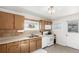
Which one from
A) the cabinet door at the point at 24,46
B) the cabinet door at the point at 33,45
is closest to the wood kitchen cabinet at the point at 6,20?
the cabinet door at the point at 24,46

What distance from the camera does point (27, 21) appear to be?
432 cm

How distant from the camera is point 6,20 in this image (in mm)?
2828

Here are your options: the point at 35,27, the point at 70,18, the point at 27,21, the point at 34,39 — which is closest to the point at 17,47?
the point at 34,39

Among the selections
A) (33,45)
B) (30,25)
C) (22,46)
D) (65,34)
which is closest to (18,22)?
(22,46)

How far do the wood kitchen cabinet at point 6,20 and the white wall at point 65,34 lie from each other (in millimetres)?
3783

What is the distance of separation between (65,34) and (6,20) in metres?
4.09

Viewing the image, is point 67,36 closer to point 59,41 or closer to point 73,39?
point 73,39

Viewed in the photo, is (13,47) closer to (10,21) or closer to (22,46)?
(22,46)

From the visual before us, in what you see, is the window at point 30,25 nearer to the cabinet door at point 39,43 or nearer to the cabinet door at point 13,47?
the cabinet door at point 39,43

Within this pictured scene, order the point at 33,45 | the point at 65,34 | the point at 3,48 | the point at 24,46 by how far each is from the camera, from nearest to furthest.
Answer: the point at 3,48 → the point at 24,46 → the point at 33,45 → the point at 65,34

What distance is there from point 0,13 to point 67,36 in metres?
4.36
